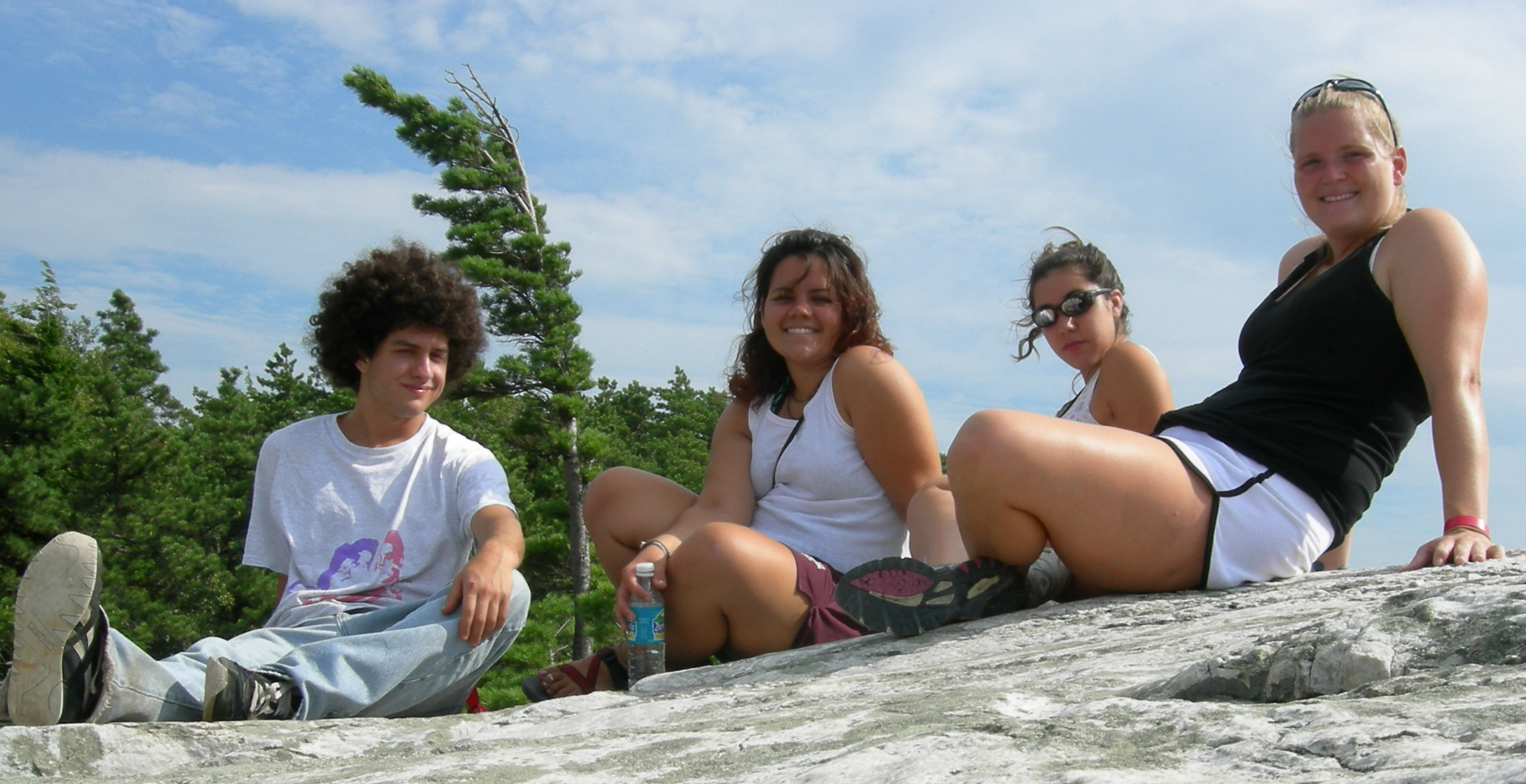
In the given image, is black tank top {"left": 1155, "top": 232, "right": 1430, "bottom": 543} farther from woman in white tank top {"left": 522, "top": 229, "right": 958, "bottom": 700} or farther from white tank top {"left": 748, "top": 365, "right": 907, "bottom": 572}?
white tank top {"left": 748, "top": 365, "right": 907, "bottom": 572}

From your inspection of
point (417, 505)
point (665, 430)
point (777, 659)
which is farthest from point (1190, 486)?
point (665, 430)

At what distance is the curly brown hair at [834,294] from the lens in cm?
319

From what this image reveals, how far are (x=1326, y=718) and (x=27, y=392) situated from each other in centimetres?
2092

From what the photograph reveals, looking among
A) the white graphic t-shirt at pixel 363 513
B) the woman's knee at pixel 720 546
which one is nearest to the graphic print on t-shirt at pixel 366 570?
the white graphic t-shirt at pixel 363 513

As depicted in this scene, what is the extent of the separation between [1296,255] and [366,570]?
8.26ft

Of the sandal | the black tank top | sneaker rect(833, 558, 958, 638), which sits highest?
the black tank top

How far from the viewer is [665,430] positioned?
2745 cm

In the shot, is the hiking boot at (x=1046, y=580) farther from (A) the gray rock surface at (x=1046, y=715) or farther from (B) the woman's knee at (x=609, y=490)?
(B) the woman's knee at (x=609, y=490)

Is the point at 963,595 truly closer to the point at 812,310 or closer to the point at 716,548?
the point at 716,548

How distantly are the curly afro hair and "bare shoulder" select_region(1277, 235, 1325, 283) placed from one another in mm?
2262

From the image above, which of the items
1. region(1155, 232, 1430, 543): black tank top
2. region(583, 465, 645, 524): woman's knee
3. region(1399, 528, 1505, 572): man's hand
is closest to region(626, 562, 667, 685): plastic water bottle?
region(583, 465, 645, 524): woman's knee

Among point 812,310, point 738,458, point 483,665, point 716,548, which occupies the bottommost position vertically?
point 483,665

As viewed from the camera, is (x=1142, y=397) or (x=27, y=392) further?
(x=27, y=392)

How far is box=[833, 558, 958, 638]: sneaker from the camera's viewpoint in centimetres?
228
